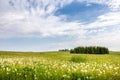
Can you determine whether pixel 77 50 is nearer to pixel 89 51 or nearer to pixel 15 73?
pixel 89 51

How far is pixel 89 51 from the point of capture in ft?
314

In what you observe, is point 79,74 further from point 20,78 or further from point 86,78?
point 20,78

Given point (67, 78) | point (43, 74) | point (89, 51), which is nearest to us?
point (67, 78)

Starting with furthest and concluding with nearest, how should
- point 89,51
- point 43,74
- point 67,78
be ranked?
1. point 89,51
2. point 43,74
3. point 67,78

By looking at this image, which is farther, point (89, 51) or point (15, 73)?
point (89, 51)

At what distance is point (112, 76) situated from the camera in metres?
13.7

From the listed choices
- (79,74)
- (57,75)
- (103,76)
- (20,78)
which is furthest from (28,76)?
(103,76)

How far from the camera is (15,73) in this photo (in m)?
13.7

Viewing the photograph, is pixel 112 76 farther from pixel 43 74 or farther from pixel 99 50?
pixel 99 50

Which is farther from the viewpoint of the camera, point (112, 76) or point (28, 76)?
point (112, 76)

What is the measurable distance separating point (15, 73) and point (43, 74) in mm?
1409

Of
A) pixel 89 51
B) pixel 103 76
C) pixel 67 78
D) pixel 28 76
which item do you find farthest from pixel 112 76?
pixel 89 51

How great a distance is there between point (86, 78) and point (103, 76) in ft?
3.71

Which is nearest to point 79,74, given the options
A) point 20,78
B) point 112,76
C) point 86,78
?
point 86,78
